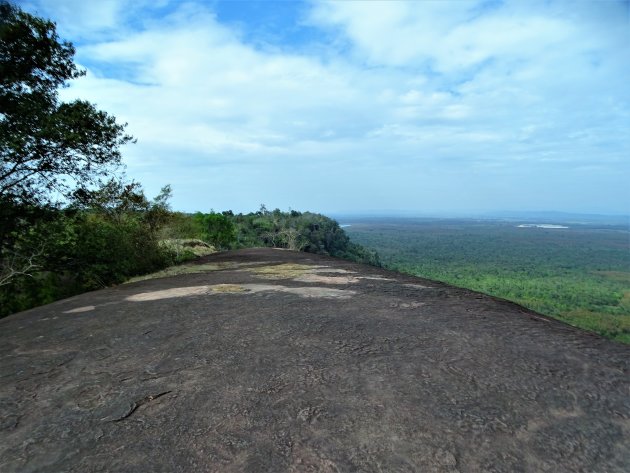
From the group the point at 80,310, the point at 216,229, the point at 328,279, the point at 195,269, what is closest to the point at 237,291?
the point at 328,279

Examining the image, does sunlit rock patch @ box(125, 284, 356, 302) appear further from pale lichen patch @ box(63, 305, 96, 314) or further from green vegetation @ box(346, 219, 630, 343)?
green vegetation @ box(346, 219, 630, 343)

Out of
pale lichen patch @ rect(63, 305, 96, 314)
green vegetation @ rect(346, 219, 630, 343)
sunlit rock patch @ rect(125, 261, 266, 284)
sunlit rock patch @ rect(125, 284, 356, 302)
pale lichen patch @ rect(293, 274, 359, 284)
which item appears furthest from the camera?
green vegetation @ rect(346, 219, 630, 343)

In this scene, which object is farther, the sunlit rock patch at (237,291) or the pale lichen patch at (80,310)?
the sunlit rock patch at (237,291)

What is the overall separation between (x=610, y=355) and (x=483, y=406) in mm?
1989

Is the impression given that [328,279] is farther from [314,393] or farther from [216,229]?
[216,229]

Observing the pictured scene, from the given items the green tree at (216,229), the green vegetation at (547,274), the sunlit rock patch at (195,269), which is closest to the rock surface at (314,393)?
the sunlit rock patch at (195,269)

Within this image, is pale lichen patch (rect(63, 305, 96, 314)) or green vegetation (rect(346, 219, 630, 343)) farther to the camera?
green vegetation (rect(346, 219, 630, 343))

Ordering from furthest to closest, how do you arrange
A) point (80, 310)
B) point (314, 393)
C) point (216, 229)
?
point (216, 229)
point (80, 310)
point (314, 393)

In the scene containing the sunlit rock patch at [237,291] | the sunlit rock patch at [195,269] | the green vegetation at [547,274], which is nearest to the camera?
the sunlit rock patch at [237,291]

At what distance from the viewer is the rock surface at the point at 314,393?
2.60 m

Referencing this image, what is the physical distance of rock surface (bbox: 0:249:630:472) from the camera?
260 centimetres

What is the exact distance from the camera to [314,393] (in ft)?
11.1

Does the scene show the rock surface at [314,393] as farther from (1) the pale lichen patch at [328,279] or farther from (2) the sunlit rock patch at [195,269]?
(2) the sunlit rock patch at [195,269]

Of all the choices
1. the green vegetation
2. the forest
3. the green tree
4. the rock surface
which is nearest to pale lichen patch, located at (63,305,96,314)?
the rock surface
